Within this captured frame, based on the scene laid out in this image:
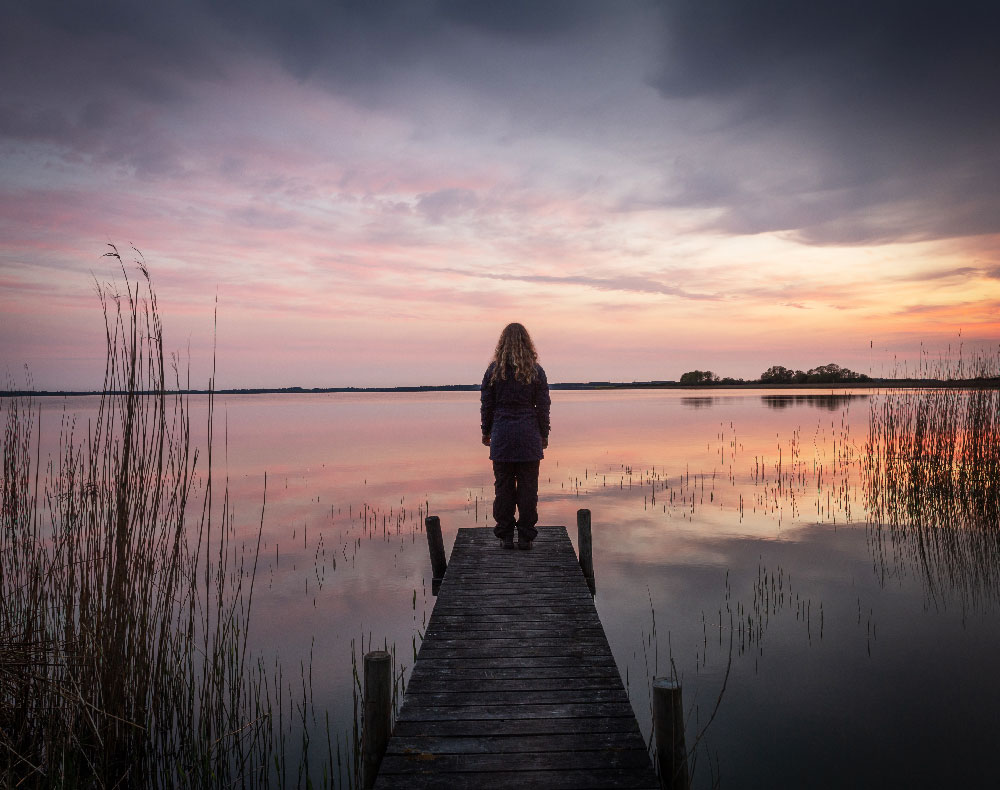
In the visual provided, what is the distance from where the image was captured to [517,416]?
6.55m

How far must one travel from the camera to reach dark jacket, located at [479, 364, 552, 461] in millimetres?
6504

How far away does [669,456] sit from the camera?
73.4ft

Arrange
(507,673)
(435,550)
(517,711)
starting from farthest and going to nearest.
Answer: (435,550) → (507,673) → (517,711)

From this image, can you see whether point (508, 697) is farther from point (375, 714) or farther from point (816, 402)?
point (816, 402)

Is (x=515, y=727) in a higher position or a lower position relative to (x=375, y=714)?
lower

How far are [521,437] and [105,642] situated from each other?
420 cm

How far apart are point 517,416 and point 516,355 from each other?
730 millimetres

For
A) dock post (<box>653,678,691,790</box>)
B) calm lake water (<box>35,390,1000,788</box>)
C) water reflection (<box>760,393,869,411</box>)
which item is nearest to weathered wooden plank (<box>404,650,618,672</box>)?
calm lake water (<box>35,390,1000,788</box>)

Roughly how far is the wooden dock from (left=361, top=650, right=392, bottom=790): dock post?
9 centimetres

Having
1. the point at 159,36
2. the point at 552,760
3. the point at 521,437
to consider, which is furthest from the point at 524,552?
the point at 159,36

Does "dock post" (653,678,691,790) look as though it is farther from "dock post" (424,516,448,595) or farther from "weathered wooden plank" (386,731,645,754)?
"dock post" (424,516,448,595)

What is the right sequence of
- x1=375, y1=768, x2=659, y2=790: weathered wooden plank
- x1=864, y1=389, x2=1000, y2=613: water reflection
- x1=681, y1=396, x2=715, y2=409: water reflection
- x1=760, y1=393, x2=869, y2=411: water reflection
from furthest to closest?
1. x1=681, y1=396, x2=715, y2=409: water reflection
2. x1=760, y1=393, x2=869, y2=411: water reflection
3. x1=864, y1=389, x2=1000, y2=613: water reflection
4. x1=375, y1=768, x2=659, y2=790: weathered wooden plank

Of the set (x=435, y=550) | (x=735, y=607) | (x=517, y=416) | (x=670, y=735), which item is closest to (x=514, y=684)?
(x=670, y=735)

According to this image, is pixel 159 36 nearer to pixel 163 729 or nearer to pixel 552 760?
pixel 163 729
